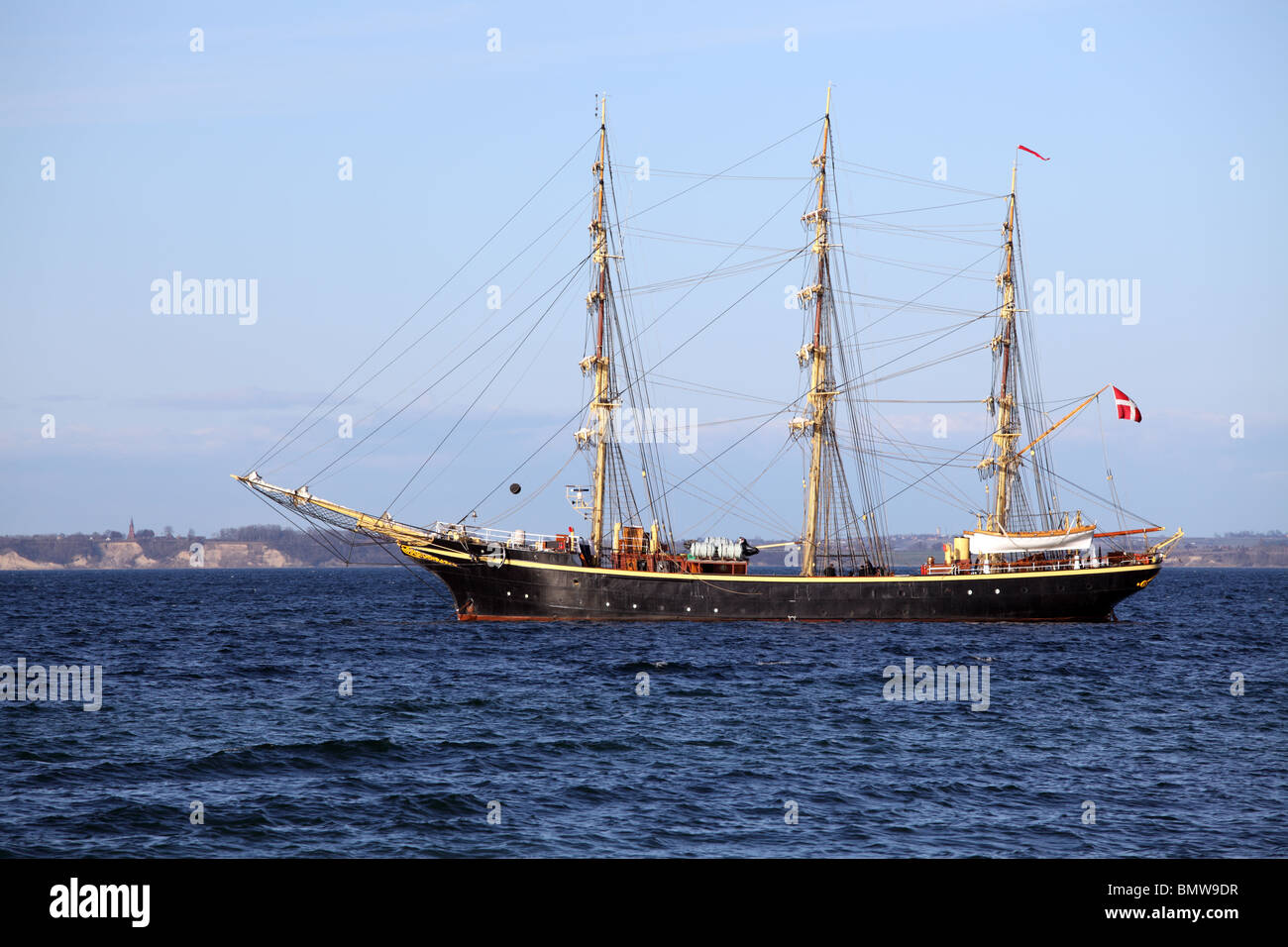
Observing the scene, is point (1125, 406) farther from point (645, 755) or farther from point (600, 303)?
point (645, 755)

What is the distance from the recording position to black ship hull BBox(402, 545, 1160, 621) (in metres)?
63.5

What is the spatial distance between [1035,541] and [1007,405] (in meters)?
13.2

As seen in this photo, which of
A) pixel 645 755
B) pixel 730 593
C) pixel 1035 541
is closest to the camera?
pixel 645 755

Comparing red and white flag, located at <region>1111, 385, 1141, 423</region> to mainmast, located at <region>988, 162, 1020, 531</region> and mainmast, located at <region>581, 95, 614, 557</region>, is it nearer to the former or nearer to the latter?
mainmast, located at <region>988, 162, 1020, 531</region>

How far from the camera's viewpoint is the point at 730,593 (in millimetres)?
64750

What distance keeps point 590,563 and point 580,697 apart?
26831 millimetres

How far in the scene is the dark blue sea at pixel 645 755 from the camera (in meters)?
20.8

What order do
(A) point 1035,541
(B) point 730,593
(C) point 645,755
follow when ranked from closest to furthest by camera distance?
(C) point 645,755 → (B) point 730,593 → (A) point 1035,541

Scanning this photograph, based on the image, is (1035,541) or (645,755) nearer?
(645,755)

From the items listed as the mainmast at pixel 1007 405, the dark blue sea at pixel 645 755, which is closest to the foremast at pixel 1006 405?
the mainmast at pixel 1007 405

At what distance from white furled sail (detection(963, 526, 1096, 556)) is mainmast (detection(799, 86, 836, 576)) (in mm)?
10317

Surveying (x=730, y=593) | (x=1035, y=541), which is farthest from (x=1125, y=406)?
(x=730, y=593)

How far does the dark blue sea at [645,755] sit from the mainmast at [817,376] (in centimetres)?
1901

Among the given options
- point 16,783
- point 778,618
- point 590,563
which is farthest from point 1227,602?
point 16,783
